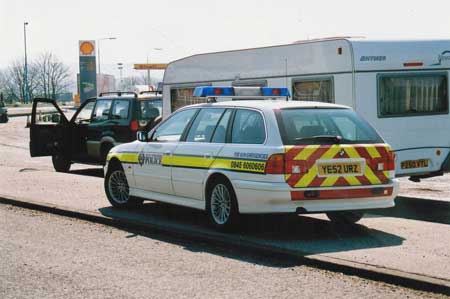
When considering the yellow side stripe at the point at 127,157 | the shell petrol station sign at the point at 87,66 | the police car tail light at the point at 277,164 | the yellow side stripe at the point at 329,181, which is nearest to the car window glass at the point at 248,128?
the police car tail light at the point at 277,164

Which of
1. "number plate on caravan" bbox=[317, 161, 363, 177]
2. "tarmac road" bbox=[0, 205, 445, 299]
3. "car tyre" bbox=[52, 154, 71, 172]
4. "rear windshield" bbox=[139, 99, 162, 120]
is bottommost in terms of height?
"tarmac road" bbox=[0, 205, 445, 299]

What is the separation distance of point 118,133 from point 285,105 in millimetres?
8234

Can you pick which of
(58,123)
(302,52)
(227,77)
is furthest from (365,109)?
(58,123)

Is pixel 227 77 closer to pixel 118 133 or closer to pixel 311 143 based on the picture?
pixel 118 133

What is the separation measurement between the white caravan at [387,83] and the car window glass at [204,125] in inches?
111

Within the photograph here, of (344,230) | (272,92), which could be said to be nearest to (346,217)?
(344,230)

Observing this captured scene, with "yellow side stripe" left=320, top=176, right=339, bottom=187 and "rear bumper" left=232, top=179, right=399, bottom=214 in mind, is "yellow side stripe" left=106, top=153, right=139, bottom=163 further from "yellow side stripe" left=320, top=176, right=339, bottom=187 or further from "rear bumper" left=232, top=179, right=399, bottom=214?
"yellow side stripe" left=320, top=176, right=339, bottom=187

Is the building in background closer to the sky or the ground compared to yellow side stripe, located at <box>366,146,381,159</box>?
closer to the sky

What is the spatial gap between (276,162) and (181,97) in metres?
7.73

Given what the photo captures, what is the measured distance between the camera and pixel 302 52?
12.7 meters

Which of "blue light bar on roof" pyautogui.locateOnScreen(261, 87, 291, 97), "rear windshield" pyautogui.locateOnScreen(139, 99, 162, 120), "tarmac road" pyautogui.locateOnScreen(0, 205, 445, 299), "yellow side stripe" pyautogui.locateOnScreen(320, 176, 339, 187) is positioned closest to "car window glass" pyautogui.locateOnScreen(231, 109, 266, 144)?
"yellow side stripe" pyautogui.locateOnScreen(320, 176, 339, 187)

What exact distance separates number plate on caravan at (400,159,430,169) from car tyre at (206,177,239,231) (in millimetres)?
3972

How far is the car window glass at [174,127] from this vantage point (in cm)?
1033

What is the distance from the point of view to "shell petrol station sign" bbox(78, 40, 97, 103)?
7319cm
